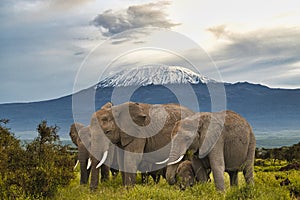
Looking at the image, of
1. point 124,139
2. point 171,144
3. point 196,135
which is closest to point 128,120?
point 124,139

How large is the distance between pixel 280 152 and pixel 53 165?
22.0 metres

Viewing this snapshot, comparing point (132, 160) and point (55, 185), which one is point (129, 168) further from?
point (55, 185)

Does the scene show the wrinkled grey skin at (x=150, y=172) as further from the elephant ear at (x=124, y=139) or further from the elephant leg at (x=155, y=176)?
the elephant ear at (x=124, y=139)

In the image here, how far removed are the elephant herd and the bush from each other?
3.84 feet

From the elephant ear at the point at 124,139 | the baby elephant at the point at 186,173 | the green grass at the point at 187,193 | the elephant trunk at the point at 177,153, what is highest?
the elephant ear at the point at 124,139

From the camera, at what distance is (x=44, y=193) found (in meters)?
13.6

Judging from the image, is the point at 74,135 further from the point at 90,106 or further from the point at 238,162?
the point at 238,162

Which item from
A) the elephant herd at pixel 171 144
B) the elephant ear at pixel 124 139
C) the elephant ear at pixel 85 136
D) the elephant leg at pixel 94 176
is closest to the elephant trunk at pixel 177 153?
A: the elephant herd at pixel 171 144

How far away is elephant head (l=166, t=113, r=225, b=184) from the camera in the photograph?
13.7 metres

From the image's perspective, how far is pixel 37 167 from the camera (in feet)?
44.1

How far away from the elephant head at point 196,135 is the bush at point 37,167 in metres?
3.31

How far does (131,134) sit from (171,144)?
4.86 feet

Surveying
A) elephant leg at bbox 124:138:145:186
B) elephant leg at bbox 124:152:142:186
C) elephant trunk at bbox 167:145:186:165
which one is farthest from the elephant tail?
elephant leg at bbox 124:152:142:186

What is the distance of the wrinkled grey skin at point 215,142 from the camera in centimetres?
1375
